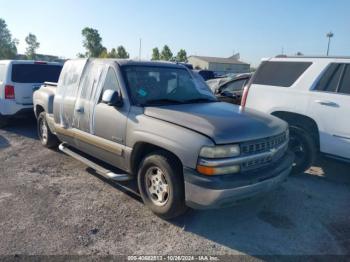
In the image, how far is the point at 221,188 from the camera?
315 cm

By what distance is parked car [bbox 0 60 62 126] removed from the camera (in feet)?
25.7

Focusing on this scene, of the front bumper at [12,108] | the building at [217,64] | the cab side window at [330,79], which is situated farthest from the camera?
the building at [217,64]

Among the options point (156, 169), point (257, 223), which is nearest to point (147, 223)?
point (156, 169)

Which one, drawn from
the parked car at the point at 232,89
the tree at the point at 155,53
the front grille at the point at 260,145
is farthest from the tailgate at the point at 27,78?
the tree at the point at 155,53

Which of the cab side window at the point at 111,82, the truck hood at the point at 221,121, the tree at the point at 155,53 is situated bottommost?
the truck hood at the point at 221,121

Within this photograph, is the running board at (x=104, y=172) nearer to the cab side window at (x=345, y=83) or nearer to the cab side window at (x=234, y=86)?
the cab side window at (x=345, y=83)

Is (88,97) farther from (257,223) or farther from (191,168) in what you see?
(257,223)

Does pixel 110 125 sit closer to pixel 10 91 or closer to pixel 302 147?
pixel 302 147

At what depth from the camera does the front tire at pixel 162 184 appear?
3510mm

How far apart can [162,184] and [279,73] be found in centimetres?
327

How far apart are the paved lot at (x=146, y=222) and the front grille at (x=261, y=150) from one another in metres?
0.81

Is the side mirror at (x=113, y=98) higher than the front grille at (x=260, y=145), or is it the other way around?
the side mirror at (x=113, y=98)

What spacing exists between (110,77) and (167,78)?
0.82 m

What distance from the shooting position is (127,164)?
13.6 feet
